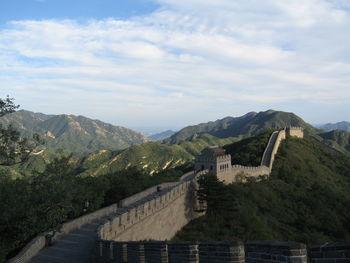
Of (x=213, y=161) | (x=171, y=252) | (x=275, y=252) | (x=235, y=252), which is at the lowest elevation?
(x=171, y=252)

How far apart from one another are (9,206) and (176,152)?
117 meters

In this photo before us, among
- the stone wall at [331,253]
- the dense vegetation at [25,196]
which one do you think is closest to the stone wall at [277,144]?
the dense vegetation at [25,196]

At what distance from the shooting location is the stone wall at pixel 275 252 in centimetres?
537

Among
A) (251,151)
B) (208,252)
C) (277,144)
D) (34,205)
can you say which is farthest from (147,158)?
(208,252)

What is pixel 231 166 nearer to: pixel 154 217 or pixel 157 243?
pixel 154 217

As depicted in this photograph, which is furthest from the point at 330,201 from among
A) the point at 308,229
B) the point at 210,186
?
the point at 210,186

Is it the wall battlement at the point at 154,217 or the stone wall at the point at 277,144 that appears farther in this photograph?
the stone wall at the point at 277,144

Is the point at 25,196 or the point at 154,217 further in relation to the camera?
the point at 154,217

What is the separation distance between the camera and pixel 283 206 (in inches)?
1308

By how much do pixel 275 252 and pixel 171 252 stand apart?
11.3 ft

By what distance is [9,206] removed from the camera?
43.5 ft

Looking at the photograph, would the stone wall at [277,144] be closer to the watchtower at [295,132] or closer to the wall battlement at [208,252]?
the watchtower at [295,132]

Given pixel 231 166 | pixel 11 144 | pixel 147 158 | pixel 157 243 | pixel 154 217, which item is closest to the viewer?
Answer: pixel 157 243

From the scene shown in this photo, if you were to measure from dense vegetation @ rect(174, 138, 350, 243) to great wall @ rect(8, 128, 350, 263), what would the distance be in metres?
1.74
